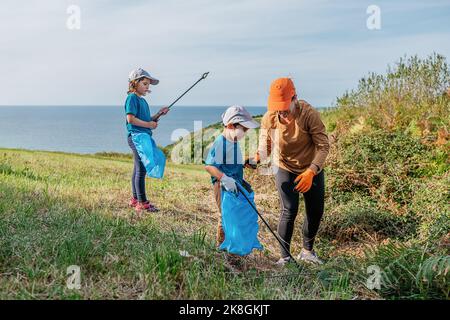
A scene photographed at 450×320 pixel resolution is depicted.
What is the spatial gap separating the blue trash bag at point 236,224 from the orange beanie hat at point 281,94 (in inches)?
29.7

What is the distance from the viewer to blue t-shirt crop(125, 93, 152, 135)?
6.00 metres

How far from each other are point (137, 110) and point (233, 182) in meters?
2.18

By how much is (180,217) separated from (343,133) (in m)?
3.23

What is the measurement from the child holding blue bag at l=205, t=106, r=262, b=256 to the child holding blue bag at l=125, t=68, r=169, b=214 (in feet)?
5.56

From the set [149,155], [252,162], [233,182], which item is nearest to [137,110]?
[149,155]

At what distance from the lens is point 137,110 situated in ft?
19.9

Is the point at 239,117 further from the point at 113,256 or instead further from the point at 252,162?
the point at 113,256

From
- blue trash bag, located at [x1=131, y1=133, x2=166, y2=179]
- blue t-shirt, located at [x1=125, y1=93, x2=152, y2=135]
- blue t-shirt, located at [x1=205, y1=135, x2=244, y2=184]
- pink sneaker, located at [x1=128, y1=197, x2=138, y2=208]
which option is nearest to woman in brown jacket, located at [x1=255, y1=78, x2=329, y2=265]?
blue t-shirt, located at [x1=205, y1=135, x2=244, y2=184]

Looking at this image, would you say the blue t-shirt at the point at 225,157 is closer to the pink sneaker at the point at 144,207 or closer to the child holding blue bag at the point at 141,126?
the child holding blue bag at the point at 141,126

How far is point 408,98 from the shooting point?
936 cm

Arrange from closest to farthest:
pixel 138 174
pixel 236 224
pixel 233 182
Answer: pixel 233 182 → pixel 236 224 → pixel 138 174

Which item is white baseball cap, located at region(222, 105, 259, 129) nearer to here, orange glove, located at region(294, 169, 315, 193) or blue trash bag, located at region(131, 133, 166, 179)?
orange glove, located at region(294, 169, 315, 193)
